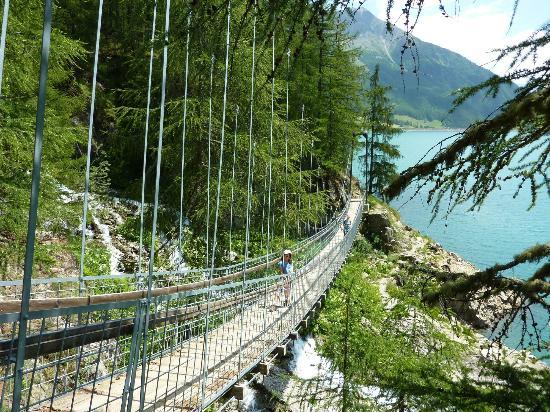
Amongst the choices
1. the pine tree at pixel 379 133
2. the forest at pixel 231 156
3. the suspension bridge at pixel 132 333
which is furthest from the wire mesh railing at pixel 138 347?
the pine tree at pixel 379 133

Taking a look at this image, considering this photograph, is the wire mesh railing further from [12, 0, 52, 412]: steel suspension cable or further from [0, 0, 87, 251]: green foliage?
[0, 0, 87, 251]: green foliage

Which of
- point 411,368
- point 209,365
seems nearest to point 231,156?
point 209,365

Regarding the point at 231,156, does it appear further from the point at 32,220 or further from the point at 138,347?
the point at 32,220

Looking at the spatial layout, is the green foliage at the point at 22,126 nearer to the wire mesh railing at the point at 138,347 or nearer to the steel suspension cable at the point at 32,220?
the wire mesh railing at the point at 138,347

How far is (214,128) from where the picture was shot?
9.09 m

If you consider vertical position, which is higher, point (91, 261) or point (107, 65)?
point (107, 65)

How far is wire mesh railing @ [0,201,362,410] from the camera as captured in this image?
2045 mm

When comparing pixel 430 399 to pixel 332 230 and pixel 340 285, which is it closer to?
pixel 340 285

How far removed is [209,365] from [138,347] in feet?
7.18

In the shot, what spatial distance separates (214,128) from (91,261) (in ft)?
11.1

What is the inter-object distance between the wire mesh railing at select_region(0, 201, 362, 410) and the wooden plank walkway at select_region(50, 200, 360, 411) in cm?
1

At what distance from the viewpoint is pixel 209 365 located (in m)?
4.45

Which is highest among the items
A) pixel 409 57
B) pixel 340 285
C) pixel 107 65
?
pixel 107 65

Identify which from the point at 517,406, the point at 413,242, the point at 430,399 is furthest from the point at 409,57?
the point at 413,242
